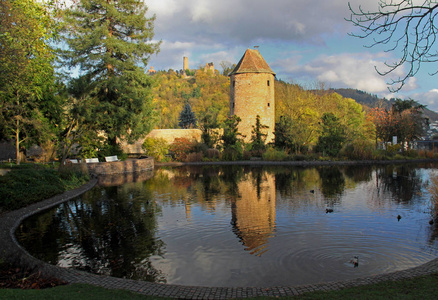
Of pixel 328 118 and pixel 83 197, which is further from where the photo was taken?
pixel 328 118

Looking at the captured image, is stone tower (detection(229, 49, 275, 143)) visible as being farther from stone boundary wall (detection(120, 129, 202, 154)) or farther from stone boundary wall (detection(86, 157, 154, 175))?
stone boundary wall (detection(86, 157, 154, 175))

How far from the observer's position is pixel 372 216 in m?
9.76

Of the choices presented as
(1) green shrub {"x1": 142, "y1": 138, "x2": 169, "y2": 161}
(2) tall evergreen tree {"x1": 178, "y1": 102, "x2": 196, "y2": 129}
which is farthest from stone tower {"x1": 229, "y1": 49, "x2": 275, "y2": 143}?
(2) tall evergreen tree {"x1": 178, "y1": 102, "x2": 196, "y2": 129}

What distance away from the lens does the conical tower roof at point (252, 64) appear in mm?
35406

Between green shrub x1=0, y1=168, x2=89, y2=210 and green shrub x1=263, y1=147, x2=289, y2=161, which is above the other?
Answer: green shrub x1=263, y1=147, x2=289, y2=161

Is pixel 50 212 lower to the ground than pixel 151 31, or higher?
lower

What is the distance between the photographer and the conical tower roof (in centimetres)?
3541

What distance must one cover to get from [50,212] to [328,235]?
817 cm

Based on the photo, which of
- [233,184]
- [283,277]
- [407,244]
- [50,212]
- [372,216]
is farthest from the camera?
[233,184]

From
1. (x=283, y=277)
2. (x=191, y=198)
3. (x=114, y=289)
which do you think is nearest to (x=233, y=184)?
(x=191, y=198)

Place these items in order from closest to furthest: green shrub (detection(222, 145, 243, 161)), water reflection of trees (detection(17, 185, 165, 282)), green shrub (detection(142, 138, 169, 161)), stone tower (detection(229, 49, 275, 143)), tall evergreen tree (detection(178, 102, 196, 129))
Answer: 1. water reflection of trees (detection(17, 185, 165, 282))
2. green shrub (detection(222, 145, 243, 161))
3. green shrub (detection(142, 138, 169, 161))
4. stone tower (detection(229, 49, 275, 143))
5. tall evergreen tree (detection(178, 102, 196, 129))

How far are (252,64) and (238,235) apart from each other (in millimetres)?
29820

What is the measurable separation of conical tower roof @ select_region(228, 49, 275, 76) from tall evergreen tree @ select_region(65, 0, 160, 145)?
45.6 ft

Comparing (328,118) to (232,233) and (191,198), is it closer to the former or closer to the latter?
(191,198)
